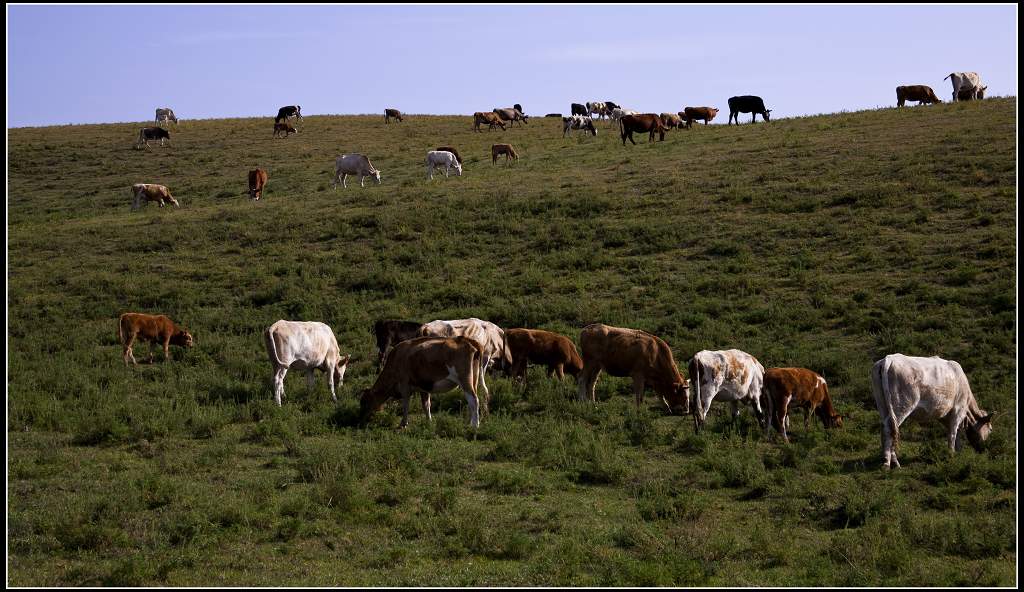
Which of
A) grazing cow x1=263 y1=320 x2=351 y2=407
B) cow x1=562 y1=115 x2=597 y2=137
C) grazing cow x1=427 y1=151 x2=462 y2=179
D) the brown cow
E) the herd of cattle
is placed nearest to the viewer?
the herd of cattle

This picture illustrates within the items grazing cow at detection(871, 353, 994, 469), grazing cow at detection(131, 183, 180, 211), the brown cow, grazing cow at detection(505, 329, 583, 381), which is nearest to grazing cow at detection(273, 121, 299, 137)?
the brown cow

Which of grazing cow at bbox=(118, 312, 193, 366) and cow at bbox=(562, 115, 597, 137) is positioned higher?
cow at bbox=(562, 115, 597, 137)

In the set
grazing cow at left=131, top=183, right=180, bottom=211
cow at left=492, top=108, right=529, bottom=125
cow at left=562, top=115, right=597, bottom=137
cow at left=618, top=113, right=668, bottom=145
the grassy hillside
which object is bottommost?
the grassy hillside

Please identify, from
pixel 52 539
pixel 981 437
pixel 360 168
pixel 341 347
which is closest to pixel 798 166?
pixel 360 168

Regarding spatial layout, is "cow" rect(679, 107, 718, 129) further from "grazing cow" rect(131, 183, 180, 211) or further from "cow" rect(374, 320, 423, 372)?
"cow" rect(374, 320, 423, 372)

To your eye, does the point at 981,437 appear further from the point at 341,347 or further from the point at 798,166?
the point at 798,166

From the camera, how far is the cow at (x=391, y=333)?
19.3 m

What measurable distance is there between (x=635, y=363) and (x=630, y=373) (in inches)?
8.8

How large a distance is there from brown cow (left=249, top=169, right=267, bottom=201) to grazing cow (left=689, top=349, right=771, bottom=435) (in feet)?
91.9

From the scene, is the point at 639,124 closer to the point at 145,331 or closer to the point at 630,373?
the point at 145,331

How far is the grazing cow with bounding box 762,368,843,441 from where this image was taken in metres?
14.8

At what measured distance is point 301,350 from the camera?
17.9m

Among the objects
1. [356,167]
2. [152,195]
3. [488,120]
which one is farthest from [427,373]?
[488,120]

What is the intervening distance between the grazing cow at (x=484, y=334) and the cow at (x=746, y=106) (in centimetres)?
3669
